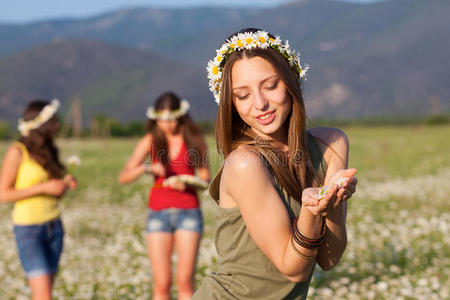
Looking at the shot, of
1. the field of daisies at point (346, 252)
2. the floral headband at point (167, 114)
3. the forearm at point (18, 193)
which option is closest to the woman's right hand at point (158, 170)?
the floral headband at point (167, 114)

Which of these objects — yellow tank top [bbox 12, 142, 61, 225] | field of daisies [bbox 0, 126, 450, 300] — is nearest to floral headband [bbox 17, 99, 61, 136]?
yellow tank top [bbox 12, 142, 61, 225]

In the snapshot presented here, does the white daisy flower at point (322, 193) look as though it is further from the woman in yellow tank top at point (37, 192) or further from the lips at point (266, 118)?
the woman in yellow tank top at point (37, 192)

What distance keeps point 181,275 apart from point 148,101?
621 ft

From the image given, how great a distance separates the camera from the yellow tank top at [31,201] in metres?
5.34

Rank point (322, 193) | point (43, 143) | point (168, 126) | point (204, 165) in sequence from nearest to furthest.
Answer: point (322, 193), point (43, 143), point (168, 126), point (204, 165)

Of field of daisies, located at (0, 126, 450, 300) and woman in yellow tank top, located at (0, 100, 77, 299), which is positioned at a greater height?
woman in yellow tank top, located at (0, 100, 77, 299)

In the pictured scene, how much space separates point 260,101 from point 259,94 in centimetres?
4

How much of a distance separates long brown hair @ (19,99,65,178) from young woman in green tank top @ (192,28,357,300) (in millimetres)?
3387

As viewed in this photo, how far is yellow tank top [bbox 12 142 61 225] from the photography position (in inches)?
210

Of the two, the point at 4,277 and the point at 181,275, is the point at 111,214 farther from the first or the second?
the point at 181,275

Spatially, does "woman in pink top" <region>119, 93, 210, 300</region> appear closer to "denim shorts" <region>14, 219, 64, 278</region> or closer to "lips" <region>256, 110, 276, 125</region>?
"denim shorts" <region>14, 219, 64, 278</region>

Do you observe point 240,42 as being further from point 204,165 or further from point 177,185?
point 204,165

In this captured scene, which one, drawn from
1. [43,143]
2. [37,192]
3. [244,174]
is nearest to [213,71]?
[244,174]

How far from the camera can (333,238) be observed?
242cm
